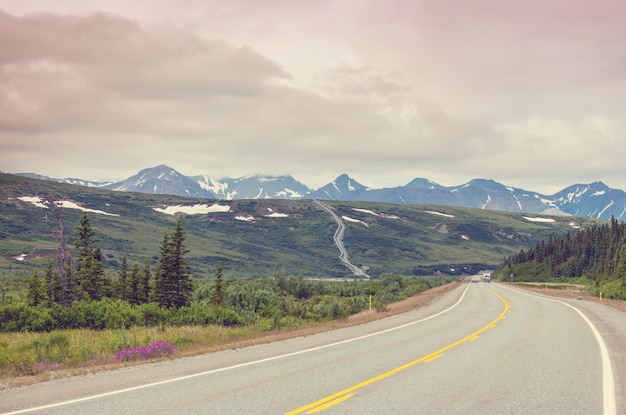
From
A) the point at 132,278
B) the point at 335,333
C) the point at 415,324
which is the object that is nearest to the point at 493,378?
the point at 335,333

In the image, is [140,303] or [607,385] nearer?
[607,385]

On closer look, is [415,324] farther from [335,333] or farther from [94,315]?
[94,315]

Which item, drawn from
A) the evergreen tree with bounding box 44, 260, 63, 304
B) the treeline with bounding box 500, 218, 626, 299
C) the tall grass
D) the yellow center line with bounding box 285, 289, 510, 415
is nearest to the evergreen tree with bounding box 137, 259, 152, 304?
the evergreen tree with bounding box 44, 260, 63, 304

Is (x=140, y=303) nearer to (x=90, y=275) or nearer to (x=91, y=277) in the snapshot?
(x=91, y=277)

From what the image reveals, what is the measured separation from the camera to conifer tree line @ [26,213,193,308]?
39625 millimetres

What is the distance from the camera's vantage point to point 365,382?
10852mm

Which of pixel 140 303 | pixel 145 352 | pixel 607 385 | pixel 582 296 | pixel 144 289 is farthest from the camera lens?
pixel 582 296

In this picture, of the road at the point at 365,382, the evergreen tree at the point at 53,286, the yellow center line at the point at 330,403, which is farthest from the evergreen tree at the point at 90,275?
the yellow center line at the point at 330,403

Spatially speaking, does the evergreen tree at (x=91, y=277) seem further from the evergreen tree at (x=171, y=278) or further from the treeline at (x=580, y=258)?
the treeline at (x=580, y=258)

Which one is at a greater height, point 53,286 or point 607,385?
point 607,385

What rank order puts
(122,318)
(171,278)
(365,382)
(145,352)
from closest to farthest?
(365,382) < (145,352) < (122,318) < (171,278)

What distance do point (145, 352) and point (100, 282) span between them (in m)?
32.4

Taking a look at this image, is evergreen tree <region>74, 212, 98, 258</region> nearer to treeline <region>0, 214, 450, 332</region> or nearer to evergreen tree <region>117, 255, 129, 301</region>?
treeline <region>0, 214, 450, 332</region>

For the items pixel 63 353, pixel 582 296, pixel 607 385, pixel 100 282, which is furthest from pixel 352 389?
pixel 582 296
